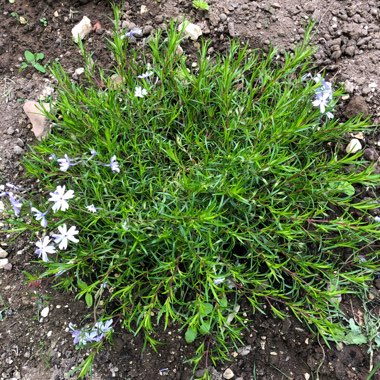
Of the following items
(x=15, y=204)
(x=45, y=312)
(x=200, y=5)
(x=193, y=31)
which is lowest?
(x=45, y=312)

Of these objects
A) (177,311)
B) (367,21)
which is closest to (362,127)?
(367,21)

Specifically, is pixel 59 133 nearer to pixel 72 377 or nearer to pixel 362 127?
pixel 72 377

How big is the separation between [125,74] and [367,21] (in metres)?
2.04

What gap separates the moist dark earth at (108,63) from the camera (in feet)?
8.69

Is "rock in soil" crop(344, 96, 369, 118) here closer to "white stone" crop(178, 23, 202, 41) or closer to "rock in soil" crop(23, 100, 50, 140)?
"white stone" crop(178, 23, 202, 41)

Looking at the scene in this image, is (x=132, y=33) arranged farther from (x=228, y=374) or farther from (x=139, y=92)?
(x=228, y=374)

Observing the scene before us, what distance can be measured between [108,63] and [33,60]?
24.9 inches

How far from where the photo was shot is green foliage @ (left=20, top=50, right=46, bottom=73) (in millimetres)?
3514

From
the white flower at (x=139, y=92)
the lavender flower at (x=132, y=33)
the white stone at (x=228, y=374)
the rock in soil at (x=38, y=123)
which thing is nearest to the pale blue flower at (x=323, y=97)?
the white flower at (x=139, y=92)

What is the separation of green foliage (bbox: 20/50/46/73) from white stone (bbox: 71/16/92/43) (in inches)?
12.2

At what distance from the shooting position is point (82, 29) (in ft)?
11.6

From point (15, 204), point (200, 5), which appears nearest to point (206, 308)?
point (15, 204)

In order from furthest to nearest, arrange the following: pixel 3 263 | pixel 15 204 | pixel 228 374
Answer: pixel 3 263
pixel 228 374
pixel 15 204

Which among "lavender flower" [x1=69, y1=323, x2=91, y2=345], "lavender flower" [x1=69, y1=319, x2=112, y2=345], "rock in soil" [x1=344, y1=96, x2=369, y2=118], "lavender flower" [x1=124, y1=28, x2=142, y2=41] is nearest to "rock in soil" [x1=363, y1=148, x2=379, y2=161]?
"rock in soil" [x1=344, y1=96, x2=369, y2=118]
